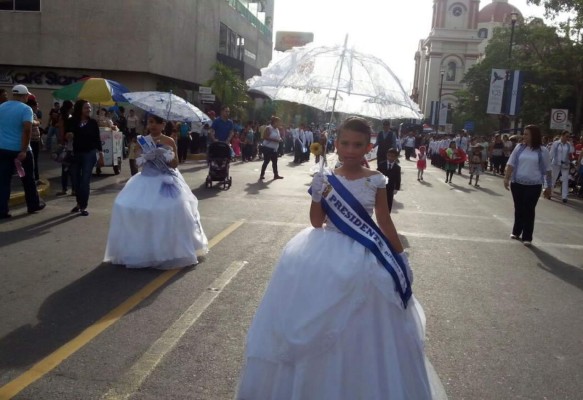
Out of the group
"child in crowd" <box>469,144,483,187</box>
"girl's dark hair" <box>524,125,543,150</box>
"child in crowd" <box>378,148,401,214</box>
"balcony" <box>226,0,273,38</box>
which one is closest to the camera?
"girl's dark hair" <box>524,125,543,150</box>

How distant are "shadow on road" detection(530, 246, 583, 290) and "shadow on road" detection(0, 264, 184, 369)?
461 cm

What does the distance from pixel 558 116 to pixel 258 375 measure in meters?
25.4

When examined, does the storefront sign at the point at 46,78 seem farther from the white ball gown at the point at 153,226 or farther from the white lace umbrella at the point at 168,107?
the white ball gown at the point at 153,226

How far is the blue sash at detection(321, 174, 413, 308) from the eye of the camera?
11.2ft

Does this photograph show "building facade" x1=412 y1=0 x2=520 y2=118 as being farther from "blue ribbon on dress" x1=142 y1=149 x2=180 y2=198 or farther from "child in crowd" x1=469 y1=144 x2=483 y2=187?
"blue ribbon on dress" x1=142 y1=149 x2=180 y2=198

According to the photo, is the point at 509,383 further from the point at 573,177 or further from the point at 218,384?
the point at 573,177

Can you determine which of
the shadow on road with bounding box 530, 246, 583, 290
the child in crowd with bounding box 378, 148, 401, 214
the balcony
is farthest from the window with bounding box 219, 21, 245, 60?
the shadow on road with bounding box 530, 246, 583, 290

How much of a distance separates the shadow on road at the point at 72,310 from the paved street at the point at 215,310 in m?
0.01

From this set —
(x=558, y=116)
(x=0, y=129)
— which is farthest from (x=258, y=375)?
(x=558, y=116)

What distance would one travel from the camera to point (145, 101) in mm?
13008

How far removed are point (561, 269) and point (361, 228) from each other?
18.6 ft

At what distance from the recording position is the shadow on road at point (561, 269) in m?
7.54

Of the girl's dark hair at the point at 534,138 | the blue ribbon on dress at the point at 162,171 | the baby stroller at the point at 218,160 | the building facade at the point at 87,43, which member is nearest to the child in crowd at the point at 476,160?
the baby stroller at the point at 218,160

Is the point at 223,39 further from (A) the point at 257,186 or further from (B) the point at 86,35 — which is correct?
(A) the point at 257,186
